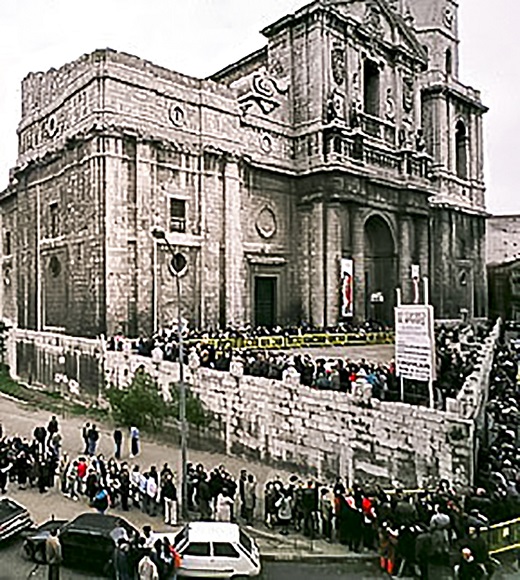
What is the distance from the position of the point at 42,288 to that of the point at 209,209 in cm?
1039

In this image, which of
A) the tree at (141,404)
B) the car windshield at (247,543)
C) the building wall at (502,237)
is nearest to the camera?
the car windshield at (247,543)

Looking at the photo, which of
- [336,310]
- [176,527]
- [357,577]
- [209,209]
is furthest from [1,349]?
[357,577]

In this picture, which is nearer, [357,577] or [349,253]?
[357,577]

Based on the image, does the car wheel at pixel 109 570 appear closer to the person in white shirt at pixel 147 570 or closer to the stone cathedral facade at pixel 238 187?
the person in white shirt at pixel 147 570

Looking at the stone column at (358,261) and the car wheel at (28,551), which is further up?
the stone column at (358,261)

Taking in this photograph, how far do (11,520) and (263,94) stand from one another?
28.6 m

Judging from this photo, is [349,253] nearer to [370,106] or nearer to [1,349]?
[370,106]

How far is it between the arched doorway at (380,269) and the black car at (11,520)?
3047 centimetres

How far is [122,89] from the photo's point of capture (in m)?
28.9

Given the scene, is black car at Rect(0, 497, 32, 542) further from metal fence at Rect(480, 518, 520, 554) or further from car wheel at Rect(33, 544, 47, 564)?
metal fence at Rect(480, 518, 520, 554)

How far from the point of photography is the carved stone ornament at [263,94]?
117 ft

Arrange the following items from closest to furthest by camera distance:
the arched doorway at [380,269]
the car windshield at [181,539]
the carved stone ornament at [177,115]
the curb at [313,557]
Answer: the car windshield at [181,539] < the curb at [313,557] < the carved stone ornament at [177,115] < the arched doorway at [380,269]

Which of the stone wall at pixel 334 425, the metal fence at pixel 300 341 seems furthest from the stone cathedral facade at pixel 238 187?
the stone wall at pixel 334 425

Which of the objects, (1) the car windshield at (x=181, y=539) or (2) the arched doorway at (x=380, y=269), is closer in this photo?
(1) the car windshield at (x=181, y=539)
